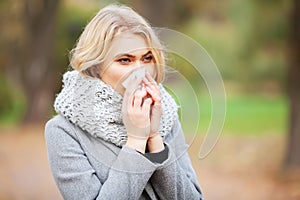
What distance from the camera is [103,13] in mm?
2764

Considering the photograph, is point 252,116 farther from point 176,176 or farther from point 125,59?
point 125,59

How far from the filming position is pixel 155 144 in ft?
8.74

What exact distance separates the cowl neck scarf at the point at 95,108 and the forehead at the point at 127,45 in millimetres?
127

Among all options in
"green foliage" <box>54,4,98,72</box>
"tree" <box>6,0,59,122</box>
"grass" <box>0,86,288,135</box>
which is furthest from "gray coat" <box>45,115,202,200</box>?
"green foliage" <box>54,4,98,72</box>

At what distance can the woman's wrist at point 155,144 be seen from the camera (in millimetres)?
2662

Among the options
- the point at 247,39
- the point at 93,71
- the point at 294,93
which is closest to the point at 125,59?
the point at 93,71

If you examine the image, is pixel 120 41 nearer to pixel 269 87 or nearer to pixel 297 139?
pixel 297 139

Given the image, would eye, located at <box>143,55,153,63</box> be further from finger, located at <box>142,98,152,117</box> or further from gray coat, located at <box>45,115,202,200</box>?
gray coat, located at <box>45,115,202,200</box>

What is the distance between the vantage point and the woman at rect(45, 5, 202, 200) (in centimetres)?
261

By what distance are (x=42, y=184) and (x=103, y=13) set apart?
23.2 feet

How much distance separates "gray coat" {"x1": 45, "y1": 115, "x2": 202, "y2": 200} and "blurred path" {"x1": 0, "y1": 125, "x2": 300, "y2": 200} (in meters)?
3.65

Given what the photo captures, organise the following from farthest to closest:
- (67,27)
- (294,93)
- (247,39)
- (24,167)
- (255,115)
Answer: (67,27) < (255,115) < (247,39) < (24,167) < (294,93)

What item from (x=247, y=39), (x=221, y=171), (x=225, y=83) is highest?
(x=247, y=39)

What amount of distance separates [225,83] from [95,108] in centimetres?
1684
